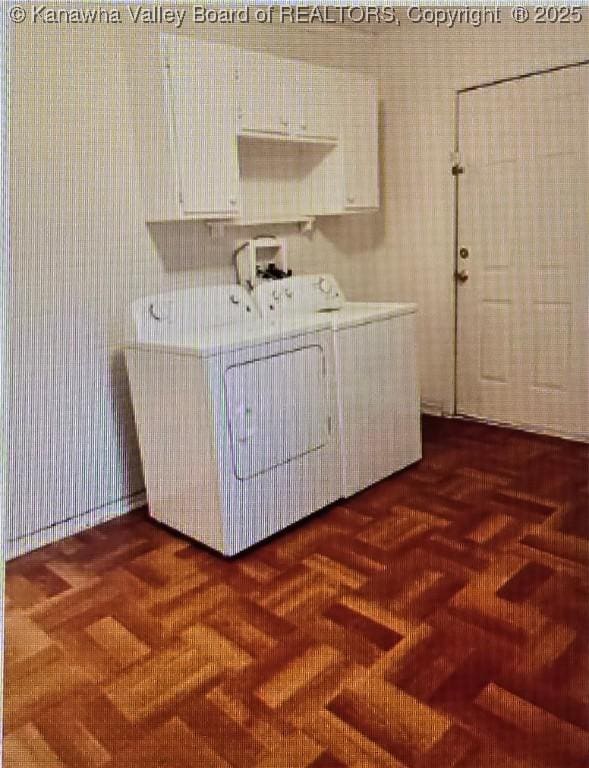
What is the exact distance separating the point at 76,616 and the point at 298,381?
1141 mm

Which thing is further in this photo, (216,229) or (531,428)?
(531,428)

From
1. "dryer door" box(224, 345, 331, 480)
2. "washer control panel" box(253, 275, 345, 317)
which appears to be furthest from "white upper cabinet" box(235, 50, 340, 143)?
"dryer door" box(224, 345, 331, 480)

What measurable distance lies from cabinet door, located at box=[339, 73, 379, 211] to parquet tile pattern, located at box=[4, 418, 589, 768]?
5.27ft

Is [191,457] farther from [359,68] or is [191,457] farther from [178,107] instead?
[359,68]

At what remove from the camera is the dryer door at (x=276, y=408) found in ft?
7.85

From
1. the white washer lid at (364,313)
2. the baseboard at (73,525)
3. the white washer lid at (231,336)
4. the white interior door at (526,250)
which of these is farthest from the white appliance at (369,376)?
the baseboard at (73,525)

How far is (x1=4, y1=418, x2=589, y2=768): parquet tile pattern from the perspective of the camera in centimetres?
157

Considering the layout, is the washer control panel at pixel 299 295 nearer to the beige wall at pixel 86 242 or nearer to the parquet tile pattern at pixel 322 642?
the beige wall at pixel 86 242

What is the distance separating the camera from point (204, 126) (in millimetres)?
2693

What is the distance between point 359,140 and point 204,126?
40.7 inches

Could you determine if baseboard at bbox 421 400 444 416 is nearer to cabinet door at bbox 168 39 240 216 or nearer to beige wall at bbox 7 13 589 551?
beige wall at bbox 7 13 589 551

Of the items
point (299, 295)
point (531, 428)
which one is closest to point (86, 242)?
point (299, 295)

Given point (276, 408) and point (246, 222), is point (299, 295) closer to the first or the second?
point (246, 222)

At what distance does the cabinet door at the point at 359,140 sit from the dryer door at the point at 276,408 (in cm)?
118
